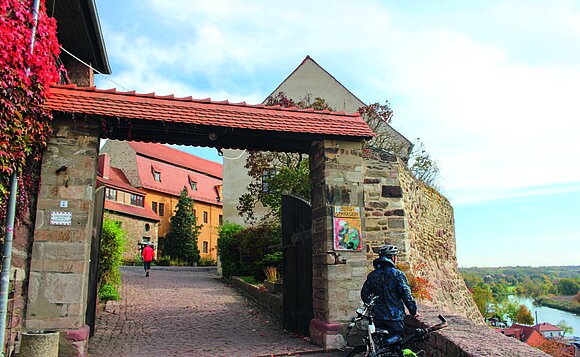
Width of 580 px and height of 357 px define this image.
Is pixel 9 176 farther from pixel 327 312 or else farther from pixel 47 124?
pixel 327 312

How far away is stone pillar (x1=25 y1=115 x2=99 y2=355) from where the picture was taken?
615cm

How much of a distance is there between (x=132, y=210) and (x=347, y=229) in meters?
33.1

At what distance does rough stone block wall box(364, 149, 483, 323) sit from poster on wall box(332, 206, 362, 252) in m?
2.06

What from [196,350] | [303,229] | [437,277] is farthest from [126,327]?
[437,277]

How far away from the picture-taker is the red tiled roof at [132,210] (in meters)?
35.2

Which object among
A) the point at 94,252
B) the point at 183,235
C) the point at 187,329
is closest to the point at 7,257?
the point at 94,252

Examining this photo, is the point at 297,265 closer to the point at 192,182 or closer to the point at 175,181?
the point at 175,181

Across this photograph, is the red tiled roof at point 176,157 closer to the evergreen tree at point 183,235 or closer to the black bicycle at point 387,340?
the evergreen tree at point 183,235

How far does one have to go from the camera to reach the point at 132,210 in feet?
124

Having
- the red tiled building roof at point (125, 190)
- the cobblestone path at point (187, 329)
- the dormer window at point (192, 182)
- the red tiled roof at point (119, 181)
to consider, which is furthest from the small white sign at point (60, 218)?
A: the dormer window at point (192, 182)

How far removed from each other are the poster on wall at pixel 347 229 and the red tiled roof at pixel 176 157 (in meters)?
36.2

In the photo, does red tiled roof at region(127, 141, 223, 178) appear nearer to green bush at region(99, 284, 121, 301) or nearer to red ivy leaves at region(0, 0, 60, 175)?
green bush at region(99, 284, 121, 301)

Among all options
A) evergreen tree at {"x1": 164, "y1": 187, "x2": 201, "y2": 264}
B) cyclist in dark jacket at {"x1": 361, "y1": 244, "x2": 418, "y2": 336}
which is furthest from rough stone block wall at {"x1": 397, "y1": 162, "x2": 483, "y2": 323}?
evergreen tree at {"x1": 164, "y1": 187, "x2": 201, "y2": 264}

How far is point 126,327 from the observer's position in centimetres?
903
